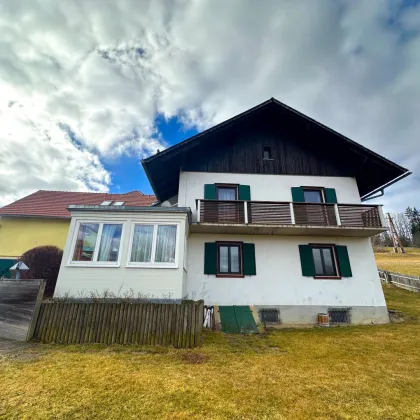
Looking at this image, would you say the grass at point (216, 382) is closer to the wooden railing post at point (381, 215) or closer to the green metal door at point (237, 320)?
the green metal door at point (237, 320)

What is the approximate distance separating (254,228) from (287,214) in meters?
1.76

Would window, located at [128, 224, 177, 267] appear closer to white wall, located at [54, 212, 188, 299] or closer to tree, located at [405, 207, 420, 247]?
white wall, located at [54, 212, 188, 299]

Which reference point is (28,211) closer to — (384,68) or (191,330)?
(191,330)

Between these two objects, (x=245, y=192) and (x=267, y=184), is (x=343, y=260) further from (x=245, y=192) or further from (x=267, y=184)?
(x=245, y=192)

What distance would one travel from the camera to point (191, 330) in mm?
6797

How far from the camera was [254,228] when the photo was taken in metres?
10.5

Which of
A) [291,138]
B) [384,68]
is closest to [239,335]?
[291,138]

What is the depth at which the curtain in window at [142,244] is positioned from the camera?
27.7ft

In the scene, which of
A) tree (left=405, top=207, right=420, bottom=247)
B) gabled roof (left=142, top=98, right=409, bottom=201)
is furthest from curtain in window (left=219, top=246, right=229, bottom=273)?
tree (left=405, top=207, right=420, bottom=247)

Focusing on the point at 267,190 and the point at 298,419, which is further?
the point at 267,190

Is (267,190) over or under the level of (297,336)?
over

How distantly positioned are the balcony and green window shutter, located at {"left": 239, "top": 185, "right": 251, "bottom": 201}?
100 cm

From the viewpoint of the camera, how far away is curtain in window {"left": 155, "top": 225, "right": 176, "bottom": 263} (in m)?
8.49

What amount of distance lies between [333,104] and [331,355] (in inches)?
450
